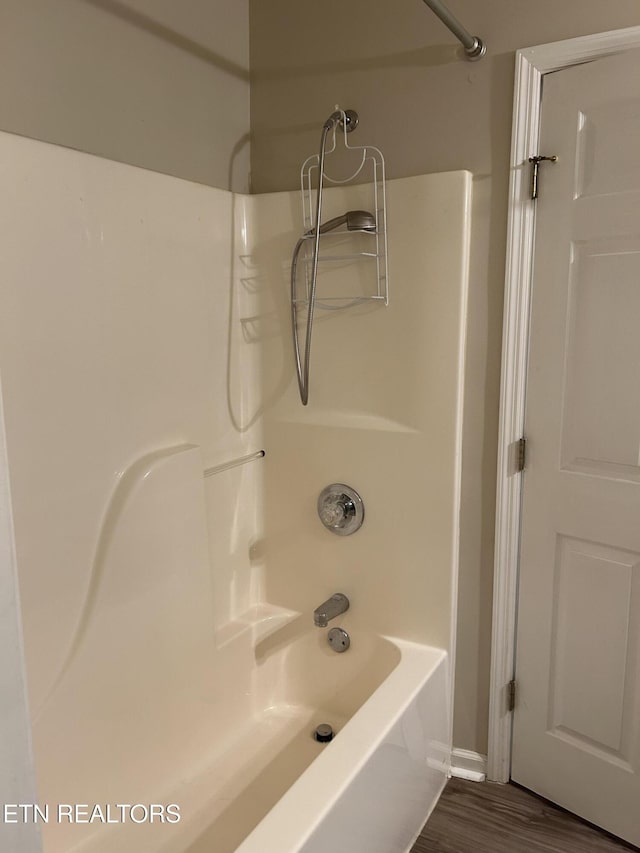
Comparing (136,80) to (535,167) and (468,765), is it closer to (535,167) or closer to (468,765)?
(535,167)

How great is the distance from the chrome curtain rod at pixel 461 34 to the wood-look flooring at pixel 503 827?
82.8 inches

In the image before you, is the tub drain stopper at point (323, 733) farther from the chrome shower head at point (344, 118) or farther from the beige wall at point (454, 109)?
the chrome shower head at point (344, 118)

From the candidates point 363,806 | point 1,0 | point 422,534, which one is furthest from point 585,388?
point 1,0

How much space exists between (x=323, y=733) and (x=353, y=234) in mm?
1555

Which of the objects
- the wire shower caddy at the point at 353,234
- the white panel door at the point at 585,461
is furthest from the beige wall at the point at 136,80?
the white panel door at the point at 585,461

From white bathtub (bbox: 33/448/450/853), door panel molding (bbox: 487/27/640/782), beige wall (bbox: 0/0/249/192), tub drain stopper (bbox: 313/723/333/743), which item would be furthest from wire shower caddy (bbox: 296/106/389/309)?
tub drain stopper (bbox: 313/723/333/743)

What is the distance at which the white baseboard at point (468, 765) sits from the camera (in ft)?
6.69

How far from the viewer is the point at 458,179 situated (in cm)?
182

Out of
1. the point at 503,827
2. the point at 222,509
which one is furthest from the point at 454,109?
the point at 503,827

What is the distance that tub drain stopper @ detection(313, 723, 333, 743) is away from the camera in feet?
6.83

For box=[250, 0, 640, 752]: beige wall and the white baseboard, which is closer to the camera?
box=[250, 0, 640, 752]: beige wall

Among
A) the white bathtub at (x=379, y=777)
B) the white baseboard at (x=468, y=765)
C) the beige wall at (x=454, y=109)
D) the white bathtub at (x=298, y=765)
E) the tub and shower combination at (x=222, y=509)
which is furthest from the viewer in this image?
the white baseboard at (x=468, y=765)

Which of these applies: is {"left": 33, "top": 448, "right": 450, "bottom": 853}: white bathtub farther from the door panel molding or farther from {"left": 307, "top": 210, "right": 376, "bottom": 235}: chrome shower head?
{"left": 307, "top": 210, "right": 376, "bottom": 235}: chrome shower head

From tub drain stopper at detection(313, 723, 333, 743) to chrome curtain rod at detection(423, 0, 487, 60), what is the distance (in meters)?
2.02
